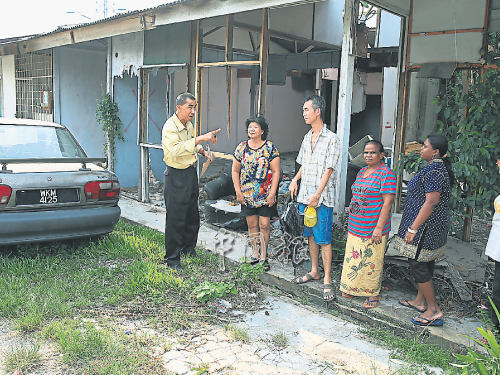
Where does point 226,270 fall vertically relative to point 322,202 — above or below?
below

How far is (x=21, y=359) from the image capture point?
9.94 ft

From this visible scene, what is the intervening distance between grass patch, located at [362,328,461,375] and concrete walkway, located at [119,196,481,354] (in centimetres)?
10

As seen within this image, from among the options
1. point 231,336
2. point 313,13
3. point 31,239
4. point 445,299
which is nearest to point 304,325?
point 231,336

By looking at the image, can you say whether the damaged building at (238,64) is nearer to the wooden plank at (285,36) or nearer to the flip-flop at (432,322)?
the wooden plank at (285,36)

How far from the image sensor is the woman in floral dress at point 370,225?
3.79 metres

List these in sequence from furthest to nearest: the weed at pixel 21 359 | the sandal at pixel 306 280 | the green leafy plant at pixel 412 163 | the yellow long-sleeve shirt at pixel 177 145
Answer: the green leafy plant at pixel 412 163
the yellow long-sleeve shirt at pixel 177 145
the sandal at pixel 306 280
the weed at pixel 21 359

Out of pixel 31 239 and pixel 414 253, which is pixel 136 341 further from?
pixel 414 253

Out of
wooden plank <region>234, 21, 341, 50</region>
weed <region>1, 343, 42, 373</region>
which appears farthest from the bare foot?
wooden plank <region>234, 21, 341, 50</region>

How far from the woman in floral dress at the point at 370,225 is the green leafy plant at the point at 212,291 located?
3.86 feet

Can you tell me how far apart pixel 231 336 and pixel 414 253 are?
5.52ft

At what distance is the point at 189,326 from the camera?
3.69 metres

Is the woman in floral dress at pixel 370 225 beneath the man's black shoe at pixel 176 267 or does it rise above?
above

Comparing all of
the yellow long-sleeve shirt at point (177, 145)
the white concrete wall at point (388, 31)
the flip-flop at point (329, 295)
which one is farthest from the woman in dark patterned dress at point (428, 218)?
the white concrete wall at point (388, 31)

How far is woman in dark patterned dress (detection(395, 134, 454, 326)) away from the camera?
3.48 meters
